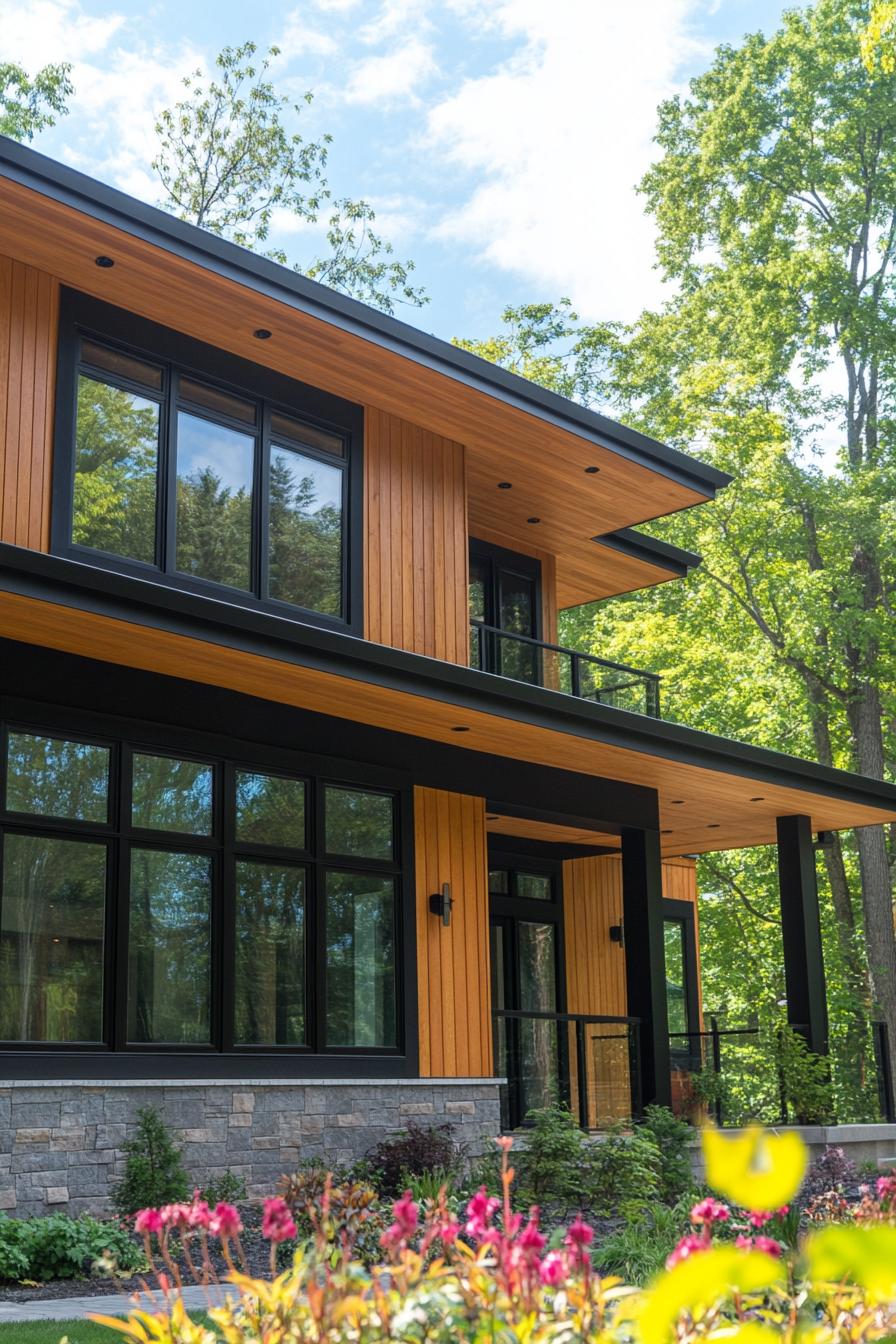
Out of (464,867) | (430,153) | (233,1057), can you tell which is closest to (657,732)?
(464,867)

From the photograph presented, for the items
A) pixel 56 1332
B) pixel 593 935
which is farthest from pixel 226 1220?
pixel 593 935

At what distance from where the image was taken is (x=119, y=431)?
32.5 feet

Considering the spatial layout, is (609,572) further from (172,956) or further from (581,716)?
(172,956)

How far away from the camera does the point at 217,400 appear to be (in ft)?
35.0

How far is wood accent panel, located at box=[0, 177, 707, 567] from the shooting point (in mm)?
9312

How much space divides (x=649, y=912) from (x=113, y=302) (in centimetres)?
729

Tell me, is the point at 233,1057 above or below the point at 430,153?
below

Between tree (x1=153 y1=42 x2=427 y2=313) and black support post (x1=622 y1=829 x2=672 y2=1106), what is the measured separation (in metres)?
16.7

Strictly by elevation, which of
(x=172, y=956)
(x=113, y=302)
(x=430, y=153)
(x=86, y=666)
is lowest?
(x=172, y=956)

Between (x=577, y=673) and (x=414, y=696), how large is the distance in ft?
12.5

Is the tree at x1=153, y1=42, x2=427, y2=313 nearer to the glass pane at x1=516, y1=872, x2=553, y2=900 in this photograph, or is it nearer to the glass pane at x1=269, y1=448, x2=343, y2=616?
the glass pane at x1=516, y1=872, x2=553, y2=900

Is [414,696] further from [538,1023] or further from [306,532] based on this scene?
[538,1023]

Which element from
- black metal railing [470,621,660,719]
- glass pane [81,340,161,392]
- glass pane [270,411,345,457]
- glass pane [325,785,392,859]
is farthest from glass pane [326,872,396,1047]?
glass pane [81,340,161,392]

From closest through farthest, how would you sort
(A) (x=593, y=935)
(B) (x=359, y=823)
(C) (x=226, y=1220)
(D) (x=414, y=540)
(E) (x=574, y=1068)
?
1. (C) (x=226, y=1220)
2. (B) (x=359, y=823)
3. (D) (x=414, y=540)
4. (E) (x=574, y=1068)
5. (A) (x=593, y=935)
